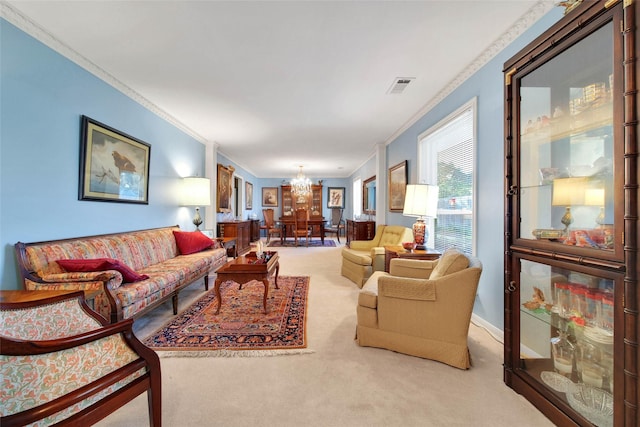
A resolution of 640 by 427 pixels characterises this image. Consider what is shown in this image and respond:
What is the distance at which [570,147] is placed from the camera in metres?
1.41

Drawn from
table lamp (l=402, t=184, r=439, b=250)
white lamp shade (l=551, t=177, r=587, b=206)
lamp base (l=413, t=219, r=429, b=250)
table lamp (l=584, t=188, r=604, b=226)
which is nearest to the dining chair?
lamp base (l=413, t=219, r=429, b=250)

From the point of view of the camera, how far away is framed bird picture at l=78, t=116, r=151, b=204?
2582 mm

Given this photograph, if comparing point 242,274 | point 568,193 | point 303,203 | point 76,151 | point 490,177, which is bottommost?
point 242,274

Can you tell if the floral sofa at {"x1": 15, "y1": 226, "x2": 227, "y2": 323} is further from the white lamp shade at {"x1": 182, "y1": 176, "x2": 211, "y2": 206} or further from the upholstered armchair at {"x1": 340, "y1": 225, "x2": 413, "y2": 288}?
the upholstered armchair at {"x1": 340, "y1": 225, "x2": 413, "y2": 288}

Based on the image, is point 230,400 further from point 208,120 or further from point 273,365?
point 208,120

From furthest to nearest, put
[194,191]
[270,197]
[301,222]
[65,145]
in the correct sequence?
[270,197] < [301,222] < [194,191] < [65,145]

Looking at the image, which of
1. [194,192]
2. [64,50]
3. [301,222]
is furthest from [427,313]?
[301,222]

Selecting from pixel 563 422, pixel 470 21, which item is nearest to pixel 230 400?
pixel 563 422

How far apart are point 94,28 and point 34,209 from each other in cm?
155

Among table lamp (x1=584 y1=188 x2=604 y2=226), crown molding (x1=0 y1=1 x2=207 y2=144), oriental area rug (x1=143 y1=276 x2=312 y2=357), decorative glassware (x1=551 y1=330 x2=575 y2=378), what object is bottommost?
oriental area rug (x1=143 y1=276 x2=312 y2=357)

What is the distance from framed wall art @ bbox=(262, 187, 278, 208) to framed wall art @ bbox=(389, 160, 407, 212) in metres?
6.54

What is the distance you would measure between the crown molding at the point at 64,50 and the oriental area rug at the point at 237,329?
8.75 feet

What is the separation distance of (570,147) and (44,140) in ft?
12.4

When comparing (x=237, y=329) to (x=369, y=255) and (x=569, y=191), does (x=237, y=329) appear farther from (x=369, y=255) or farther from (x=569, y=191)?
(x=569, y=191)
